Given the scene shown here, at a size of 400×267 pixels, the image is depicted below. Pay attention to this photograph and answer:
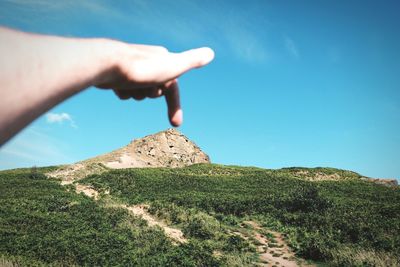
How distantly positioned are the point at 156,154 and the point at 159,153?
0.49 metres

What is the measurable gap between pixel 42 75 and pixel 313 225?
63.9 feet

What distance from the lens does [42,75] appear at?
2.38ft

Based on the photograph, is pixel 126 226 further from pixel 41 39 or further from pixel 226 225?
pixel 41 39

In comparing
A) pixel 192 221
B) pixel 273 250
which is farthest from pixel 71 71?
pixel 192 221

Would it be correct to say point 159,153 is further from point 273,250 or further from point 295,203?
point 273,250

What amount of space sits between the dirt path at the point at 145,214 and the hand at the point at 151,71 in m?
15.5

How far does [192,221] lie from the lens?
1939 cm

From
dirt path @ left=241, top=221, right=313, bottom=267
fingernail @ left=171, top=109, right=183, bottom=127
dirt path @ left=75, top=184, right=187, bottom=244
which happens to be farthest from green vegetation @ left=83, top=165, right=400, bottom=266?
fingernail @ left=171, top=109, right=183, bottom=127

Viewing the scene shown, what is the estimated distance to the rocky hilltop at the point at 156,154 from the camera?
144ft

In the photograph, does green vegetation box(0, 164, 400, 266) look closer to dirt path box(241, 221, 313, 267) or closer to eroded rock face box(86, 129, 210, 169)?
dirt path box(241, 221, 313, 267)

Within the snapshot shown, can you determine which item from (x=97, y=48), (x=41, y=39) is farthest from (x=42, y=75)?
(x=97, y=48)

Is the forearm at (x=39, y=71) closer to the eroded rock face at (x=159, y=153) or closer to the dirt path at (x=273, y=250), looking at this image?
the dirt path at (x=273, y=250)

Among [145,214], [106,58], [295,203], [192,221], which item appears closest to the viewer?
[106,58]

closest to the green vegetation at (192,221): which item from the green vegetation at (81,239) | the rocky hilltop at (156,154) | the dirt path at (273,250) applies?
the green vegetation at (81,239)
